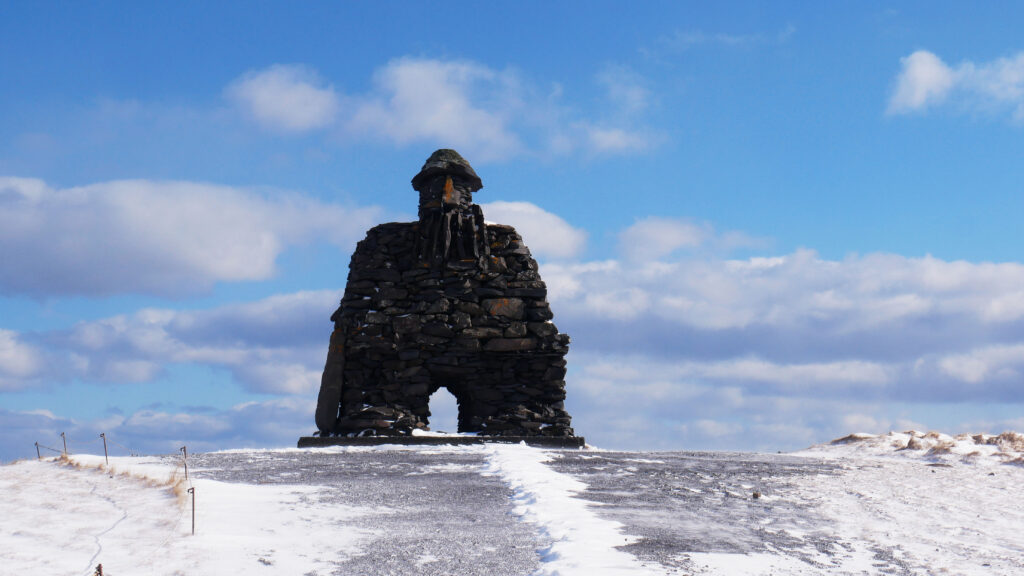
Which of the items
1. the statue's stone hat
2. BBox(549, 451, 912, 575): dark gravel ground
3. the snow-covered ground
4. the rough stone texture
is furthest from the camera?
the statue's stone hat

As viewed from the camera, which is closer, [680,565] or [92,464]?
[680,565]

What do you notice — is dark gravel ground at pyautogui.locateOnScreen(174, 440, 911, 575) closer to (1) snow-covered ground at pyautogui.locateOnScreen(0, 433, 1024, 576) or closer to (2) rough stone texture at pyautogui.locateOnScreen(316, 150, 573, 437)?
(1) snow-covered ground at pyautogui.locateOnScreen(0, 433, 1024, 576)

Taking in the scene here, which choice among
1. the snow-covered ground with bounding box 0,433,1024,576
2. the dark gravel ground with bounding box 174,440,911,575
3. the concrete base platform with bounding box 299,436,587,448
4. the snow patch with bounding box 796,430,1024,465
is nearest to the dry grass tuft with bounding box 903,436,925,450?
the snow patch with bounding box 796,430,1024,465

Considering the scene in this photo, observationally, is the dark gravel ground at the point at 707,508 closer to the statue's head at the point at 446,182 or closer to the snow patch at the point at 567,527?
the snow patch at the point at 567,527

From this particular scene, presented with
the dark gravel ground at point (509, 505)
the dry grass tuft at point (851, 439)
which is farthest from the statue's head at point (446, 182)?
the dry grass tuft at point (851, 439)

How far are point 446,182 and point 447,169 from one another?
0.29 metres

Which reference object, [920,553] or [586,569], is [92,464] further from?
[920,553]

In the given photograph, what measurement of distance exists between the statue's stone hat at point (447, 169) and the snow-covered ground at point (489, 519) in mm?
8564

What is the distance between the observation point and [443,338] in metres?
15.6

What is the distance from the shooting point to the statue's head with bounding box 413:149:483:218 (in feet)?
55.7

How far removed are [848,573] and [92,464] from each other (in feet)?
25.2

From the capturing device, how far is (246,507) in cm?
591

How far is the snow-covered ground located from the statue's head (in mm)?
8155

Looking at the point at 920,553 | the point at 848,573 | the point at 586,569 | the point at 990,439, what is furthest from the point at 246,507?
the point at 990,439
